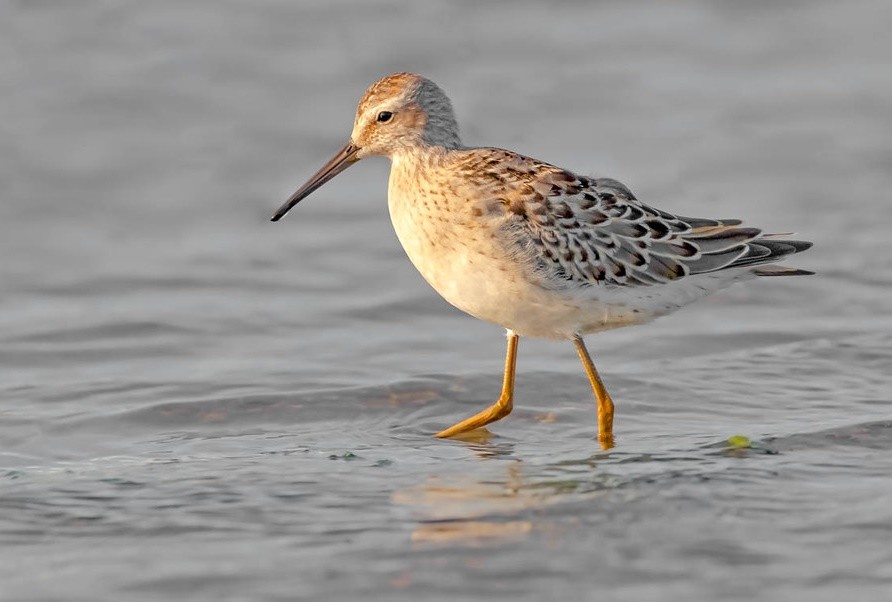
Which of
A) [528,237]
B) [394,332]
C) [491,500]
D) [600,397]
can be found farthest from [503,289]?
[394,332]

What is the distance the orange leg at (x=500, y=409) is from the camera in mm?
9148

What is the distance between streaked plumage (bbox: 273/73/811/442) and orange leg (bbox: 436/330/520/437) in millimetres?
20

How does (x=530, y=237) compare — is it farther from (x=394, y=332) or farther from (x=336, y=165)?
(x=394, y=332)

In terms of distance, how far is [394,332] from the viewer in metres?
11.2

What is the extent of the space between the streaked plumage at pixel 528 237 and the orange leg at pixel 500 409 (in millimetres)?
20

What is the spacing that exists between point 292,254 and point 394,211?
12.1ft

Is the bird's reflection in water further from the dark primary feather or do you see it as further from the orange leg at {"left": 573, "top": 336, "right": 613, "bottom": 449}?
the dark primary feather

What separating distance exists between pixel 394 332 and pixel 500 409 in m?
2.05

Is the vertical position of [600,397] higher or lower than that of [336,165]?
lower

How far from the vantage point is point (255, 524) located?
7.15m

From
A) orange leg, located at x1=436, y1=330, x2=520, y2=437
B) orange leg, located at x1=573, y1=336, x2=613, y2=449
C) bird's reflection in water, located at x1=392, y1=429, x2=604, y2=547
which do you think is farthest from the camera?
orange leg, located at x1=436, y1=330, x2=520, y2=437

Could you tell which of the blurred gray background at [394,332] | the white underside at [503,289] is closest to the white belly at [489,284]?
the white underside at [503,289]

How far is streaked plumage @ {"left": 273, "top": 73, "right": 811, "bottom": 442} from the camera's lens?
8719 millimetres

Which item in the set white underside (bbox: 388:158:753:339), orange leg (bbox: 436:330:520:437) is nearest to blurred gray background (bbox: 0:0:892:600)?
orange leg (bbox: 436:330:520:437)
